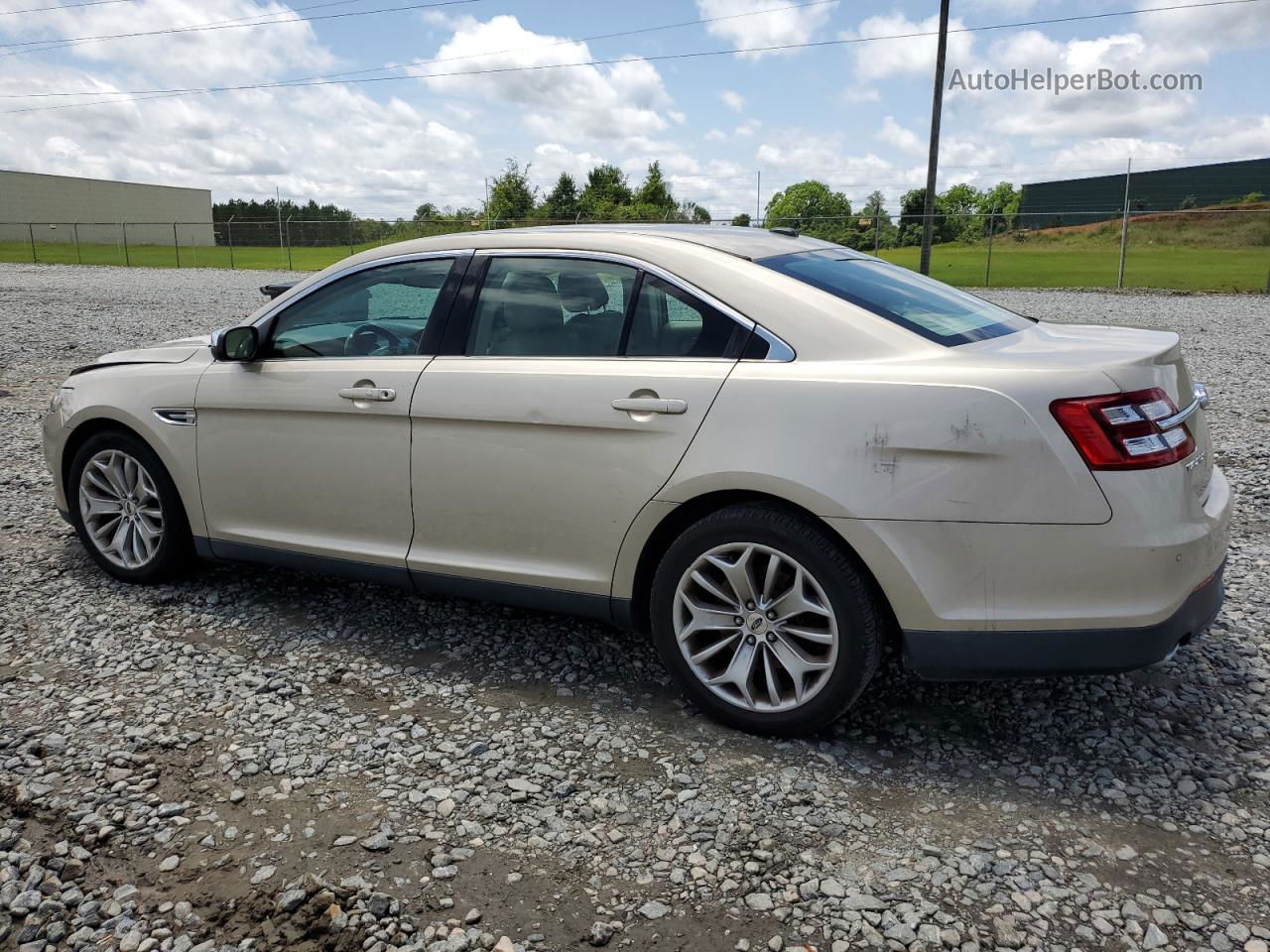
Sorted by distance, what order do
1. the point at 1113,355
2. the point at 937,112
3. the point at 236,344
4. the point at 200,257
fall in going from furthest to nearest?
the point at 200,257 → the point at 937,112 → the point at 236,344 → the point at 1113,355

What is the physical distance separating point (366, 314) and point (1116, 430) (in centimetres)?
291

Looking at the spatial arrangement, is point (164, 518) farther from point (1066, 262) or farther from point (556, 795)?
point (1066, 262)

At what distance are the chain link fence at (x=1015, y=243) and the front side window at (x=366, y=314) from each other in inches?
955

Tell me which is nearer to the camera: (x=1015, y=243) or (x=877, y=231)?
(x=877, y=231)

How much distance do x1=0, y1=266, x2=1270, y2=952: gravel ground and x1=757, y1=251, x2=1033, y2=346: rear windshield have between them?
1.34 m

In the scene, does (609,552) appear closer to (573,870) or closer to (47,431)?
(573,870)

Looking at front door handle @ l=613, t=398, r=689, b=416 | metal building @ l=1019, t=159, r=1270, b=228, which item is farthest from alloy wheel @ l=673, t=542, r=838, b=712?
metal building @ l=1019, t=159, r=1270, b=228

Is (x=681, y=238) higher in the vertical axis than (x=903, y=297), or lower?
higher

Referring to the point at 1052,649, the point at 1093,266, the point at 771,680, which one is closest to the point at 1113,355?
the point at 1052,649

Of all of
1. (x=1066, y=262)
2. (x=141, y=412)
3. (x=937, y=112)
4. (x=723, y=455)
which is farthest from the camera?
(x=1066, y=262)

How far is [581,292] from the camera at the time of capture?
3.70 meters

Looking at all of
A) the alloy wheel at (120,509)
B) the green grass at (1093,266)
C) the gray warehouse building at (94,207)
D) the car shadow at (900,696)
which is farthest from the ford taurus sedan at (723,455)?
the gray warehouse building at (94,207)

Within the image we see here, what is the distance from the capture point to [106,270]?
36.7 meters

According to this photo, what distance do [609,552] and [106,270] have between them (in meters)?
39.0
